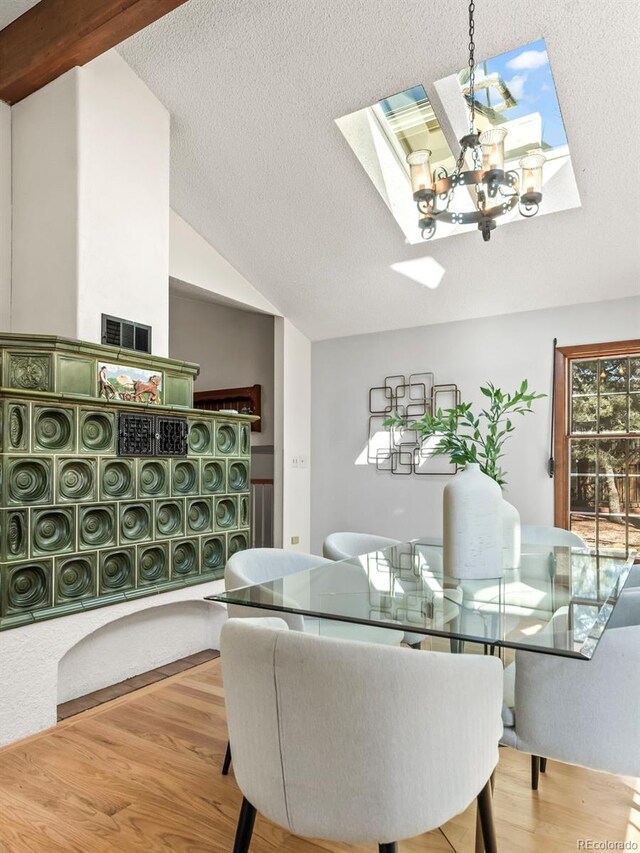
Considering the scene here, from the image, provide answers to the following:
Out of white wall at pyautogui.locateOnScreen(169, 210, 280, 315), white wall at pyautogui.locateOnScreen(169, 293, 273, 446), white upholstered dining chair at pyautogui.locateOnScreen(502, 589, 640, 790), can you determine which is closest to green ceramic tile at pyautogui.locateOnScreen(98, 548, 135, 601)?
white upholstered dining chair at pyautogui.locateOnScreen(502, 589, 640, 790)

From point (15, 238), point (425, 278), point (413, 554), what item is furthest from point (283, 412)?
point (413, 554)

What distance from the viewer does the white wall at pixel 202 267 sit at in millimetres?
4770

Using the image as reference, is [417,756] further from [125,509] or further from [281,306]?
[281,306]

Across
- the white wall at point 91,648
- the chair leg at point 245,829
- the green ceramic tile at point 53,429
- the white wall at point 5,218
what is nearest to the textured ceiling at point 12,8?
the white wall at point 5,218

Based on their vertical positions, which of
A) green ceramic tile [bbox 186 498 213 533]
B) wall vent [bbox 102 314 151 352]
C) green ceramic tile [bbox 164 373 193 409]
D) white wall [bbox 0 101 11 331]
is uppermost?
white wall [bbox 0 101 11 331]

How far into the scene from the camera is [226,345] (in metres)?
6.66

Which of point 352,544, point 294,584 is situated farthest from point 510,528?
point 294,584

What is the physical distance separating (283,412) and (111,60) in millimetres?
3209

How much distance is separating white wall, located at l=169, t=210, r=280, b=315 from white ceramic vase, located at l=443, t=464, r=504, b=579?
3430mm

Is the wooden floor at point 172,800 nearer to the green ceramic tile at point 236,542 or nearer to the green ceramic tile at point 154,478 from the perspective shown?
the green ceramic tile at point 154,478

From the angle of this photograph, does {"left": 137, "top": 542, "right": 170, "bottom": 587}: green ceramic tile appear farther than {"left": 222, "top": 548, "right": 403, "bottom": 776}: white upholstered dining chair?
Yes

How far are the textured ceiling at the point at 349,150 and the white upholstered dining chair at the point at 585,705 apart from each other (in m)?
3.08

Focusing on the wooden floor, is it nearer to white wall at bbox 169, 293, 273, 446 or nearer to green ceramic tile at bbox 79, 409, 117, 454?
green ceramic tile at bbox 79, 409, 117, 454

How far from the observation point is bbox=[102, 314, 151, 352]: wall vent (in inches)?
133
